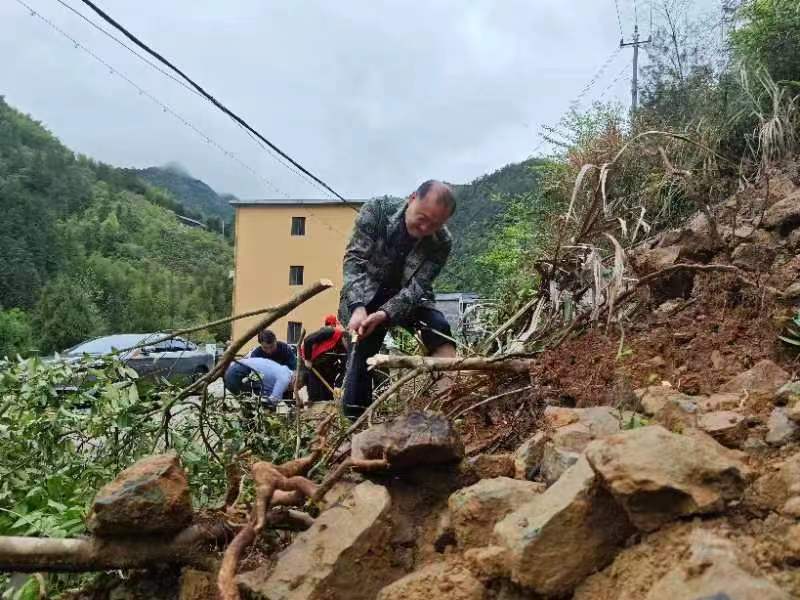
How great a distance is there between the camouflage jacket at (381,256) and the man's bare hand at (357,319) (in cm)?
14

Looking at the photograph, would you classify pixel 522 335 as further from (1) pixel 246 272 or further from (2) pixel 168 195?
(2) pixel 168 195

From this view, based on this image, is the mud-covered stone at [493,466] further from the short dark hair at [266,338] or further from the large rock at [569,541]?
the short dark hair at [266,338]

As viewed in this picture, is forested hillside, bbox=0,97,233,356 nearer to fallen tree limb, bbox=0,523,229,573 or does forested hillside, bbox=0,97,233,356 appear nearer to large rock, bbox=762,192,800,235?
fallen tree limb, bbox=0,523,229,573

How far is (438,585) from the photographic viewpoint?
172 cm

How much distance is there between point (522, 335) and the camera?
3.49 meters

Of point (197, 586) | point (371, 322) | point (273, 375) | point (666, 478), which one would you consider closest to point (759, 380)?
point (666, 478)

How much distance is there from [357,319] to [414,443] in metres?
1.25

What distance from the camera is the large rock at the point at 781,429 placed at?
177cm

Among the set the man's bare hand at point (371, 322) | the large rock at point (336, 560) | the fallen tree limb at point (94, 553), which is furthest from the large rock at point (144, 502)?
the man's bare hand at point (371, 322)

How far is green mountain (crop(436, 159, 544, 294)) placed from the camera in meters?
16.6

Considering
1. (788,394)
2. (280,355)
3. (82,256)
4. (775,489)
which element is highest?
(82,256)

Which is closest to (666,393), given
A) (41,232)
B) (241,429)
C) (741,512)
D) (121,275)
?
(741,512)

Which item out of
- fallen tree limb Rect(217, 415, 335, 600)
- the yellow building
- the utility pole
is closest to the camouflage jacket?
fallen tree limb Rect(217, 415, 335, 600)

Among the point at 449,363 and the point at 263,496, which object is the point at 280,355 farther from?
the point at 263,496
